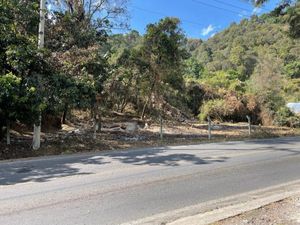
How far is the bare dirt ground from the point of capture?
567 centimetres

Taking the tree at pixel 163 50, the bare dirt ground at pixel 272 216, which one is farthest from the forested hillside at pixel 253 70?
the bare dirt ground at pixel 272 216

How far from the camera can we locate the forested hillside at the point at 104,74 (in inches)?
562

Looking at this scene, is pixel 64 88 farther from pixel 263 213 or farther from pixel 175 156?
pixel 263 213

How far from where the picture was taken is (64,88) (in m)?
14.7

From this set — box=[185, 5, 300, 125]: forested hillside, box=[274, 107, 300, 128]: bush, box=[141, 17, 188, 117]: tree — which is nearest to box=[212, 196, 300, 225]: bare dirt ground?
box=[185, 5, 300, 125]: forested hillside

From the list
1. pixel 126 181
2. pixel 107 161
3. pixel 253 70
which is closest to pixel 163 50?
pixel 107 161

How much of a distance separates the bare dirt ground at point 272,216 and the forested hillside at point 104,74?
30.2ft

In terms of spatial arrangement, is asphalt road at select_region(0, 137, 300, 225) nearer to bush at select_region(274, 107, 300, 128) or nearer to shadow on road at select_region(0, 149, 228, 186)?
shadow on road at select_region(0, 149, 228, 186)

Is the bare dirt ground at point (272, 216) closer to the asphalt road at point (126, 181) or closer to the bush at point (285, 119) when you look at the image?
the asphalt road at point (126, 181)

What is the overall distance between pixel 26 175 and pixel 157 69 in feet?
57.3

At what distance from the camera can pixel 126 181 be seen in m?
9.00

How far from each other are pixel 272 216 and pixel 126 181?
385 cm

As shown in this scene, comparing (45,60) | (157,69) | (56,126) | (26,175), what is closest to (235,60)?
(157,69)

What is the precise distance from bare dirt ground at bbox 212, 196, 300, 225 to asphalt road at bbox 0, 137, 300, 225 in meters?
1.31
